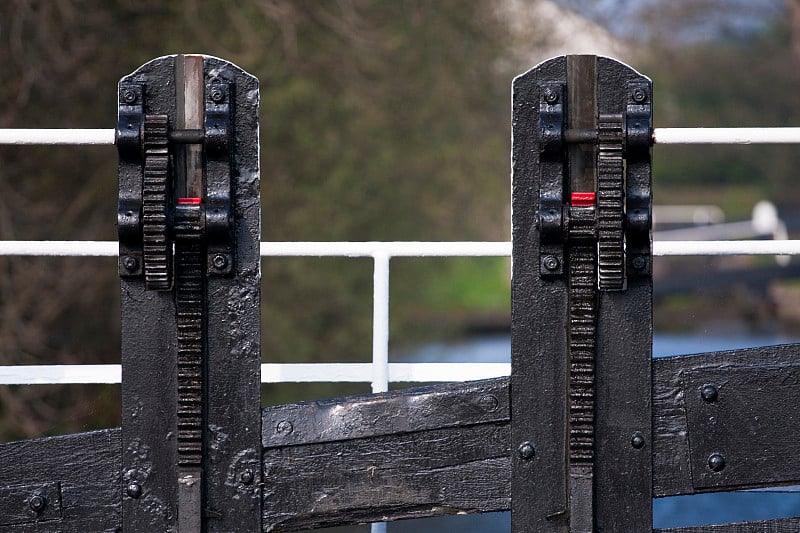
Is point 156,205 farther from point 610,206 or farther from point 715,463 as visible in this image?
point 715,463

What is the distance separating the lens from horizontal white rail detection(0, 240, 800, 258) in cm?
238

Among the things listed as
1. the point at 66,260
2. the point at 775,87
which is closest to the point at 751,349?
the point at 66,260

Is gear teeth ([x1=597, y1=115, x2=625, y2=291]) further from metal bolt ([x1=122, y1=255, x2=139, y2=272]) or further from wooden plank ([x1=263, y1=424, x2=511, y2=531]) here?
metal bolt ([x1=122, y1=255, x2=139, y2=272])

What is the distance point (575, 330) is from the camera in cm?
166

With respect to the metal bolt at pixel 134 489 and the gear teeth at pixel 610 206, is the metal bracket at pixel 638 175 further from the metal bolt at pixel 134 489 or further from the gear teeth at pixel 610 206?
the metal bolt at pixel 134 489

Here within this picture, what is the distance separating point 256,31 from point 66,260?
8.90 ft

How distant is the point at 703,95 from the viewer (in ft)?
46.0

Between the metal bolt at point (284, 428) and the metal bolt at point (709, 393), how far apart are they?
72cm

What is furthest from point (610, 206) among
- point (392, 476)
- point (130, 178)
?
point (130, 178)

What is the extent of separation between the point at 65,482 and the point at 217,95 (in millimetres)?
741

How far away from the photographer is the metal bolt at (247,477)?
1691 millimetres

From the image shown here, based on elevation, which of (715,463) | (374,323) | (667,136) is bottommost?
(715,463)

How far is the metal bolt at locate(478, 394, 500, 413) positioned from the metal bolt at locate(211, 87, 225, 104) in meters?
0.69

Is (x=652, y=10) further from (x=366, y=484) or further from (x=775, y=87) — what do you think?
(x=366, y=484)
